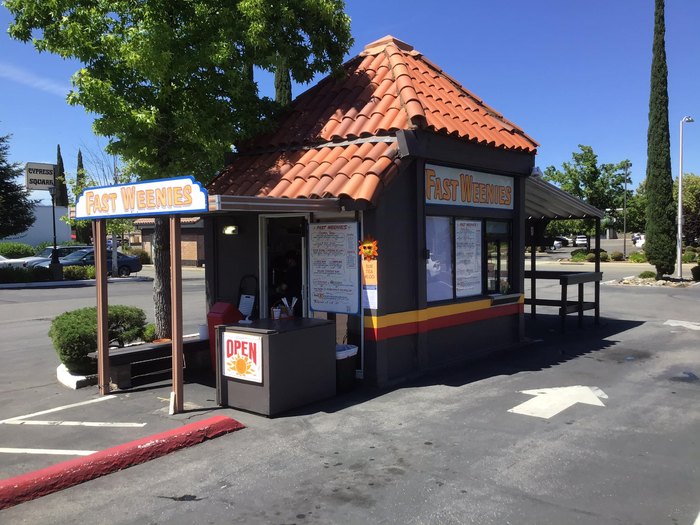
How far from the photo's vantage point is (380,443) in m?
5.47

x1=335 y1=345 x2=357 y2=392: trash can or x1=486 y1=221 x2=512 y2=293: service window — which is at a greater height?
x1=486 y1=221 x2=512 y2=293: service window

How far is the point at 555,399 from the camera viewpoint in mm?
6977

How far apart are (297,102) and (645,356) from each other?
7.42m

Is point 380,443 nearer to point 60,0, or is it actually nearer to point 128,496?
point 128,496

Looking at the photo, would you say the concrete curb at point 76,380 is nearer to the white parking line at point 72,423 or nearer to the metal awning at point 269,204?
the white parking line at point 72,423

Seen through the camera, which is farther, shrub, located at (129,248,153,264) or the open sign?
shrub, located at (129,248,153,264)

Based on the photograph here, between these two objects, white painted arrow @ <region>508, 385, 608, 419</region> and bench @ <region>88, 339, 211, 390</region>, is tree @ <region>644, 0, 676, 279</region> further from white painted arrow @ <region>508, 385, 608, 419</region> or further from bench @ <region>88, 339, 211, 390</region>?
bench @ <region>88, 339, 211, 390</region>

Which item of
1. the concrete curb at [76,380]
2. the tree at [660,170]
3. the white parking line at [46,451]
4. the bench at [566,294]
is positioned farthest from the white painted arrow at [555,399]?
the tree at [660,170]

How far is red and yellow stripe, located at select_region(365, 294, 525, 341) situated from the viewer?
7457 mm

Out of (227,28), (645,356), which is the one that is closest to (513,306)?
(645,356)

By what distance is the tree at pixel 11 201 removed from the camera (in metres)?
35.2

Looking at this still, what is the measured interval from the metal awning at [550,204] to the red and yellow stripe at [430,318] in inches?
94.9

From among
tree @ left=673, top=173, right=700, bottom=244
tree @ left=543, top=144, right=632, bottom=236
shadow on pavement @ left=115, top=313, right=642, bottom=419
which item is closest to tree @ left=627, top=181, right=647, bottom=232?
tree @ left=673, top=173, right=700, bottom=244

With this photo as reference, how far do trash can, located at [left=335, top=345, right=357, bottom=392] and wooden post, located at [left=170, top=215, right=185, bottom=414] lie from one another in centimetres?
188
